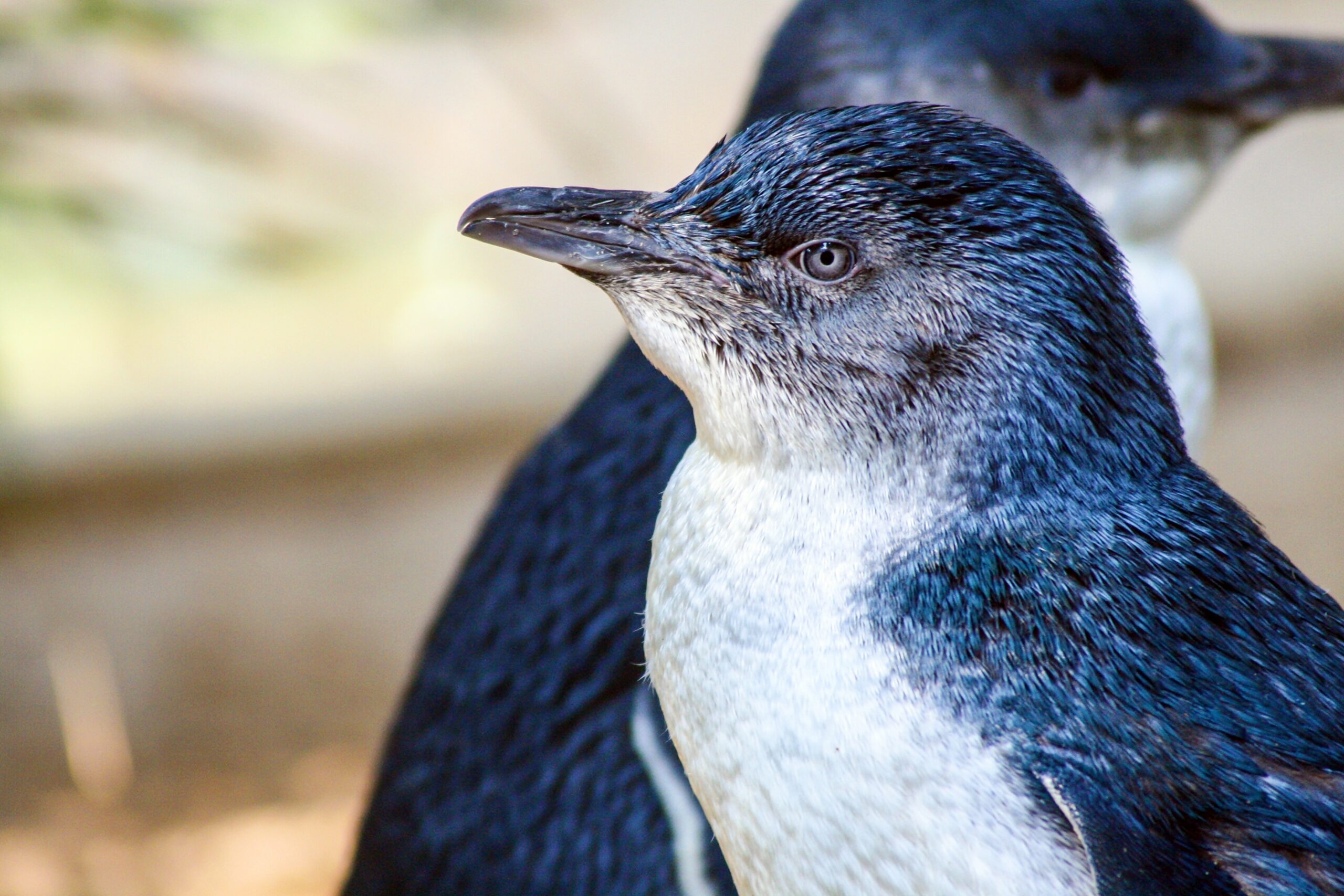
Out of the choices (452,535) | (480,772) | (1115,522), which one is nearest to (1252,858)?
(1115,522)

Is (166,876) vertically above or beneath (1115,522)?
above

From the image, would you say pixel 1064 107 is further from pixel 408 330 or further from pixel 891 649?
pixel 408 330

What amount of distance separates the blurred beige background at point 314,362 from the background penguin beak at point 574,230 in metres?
1.80

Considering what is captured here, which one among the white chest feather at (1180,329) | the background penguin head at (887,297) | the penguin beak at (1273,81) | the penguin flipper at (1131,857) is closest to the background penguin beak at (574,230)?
the background penguin head at (887,297)

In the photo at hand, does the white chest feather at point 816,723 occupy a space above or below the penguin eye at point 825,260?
below

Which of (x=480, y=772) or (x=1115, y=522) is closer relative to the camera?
(x=1115, y=522)

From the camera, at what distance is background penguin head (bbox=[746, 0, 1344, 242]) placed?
50.7 inches

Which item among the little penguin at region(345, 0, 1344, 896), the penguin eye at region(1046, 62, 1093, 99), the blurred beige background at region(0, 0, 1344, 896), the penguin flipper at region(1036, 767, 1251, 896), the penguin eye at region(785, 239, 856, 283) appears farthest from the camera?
the blurred beige background at region(0, 0, 1344, 896)

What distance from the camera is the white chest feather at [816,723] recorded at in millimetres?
756

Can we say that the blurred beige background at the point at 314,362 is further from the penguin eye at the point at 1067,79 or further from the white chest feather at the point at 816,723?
the white chest feather at the point at 816,723

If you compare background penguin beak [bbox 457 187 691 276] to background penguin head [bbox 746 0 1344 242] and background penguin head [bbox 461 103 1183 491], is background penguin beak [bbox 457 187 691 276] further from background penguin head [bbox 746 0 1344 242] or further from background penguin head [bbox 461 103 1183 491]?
background penguin head [bbox 746 0 1344 242]

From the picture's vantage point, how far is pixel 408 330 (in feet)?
10.8

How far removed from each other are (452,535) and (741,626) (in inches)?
94.8

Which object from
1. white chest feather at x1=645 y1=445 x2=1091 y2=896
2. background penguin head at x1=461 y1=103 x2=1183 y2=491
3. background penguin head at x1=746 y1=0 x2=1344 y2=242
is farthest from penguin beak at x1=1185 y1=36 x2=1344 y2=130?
white chest feather at x1=645 y1=445 x2=1091 y2=896
